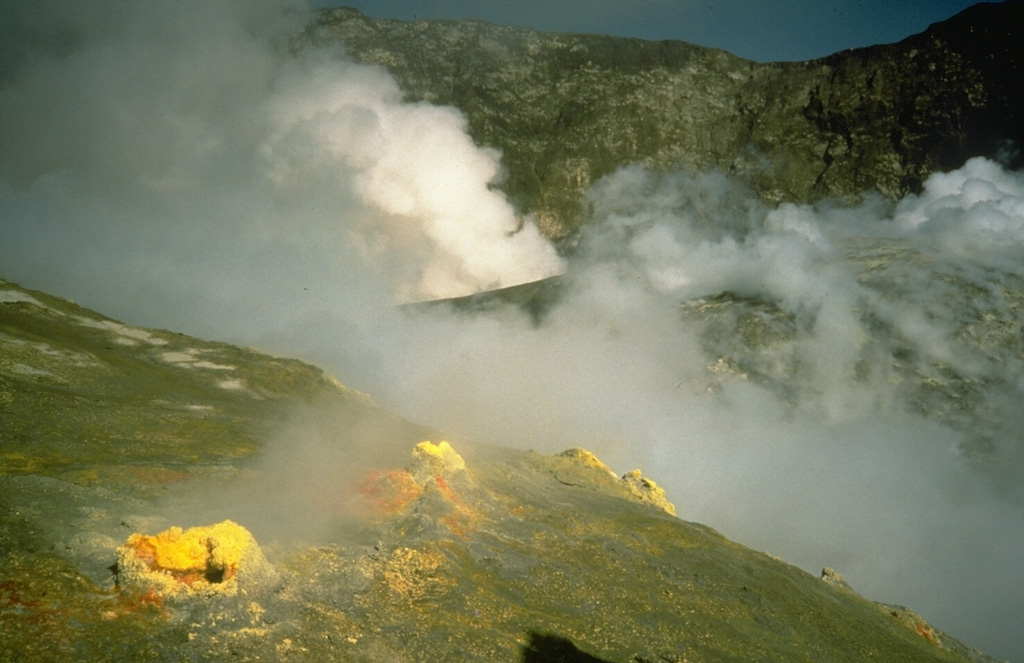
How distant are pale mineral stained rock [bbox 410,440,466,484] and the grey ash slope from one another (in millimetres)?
68

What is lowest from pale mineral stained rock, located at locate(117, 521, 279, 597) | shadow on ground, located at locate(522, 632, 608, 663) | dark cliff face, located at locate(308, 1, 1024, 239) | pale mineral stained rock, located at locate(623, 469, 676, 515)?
shadow on ground, located at locate(522, 632, 608, 663)

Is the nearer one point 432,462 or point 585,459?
point 432,462

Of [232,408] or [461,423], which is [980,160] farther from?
[232,408]

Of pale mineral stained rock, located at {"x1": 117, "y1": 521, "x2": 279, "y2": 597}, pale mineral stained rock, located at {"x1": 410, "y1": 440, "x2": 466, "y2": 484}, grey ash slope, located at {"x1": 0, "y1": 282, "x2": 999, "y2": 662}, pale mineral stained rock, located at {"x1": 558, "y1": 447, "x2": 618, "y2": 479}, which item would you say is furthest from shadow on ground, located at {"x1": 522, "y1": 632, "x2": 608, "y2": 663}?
pale mineral stained rock, located at {"x1": 558, "y1": 447, "x2": 618, "y2": 479}

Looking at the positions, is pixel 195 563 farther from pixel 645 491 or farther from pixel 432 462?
pixel 645 491

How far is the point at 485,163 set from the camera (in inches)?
4163

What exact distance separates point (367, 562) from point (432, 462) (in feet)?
18.7

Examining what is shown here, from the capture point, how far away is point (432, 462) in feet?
65.1

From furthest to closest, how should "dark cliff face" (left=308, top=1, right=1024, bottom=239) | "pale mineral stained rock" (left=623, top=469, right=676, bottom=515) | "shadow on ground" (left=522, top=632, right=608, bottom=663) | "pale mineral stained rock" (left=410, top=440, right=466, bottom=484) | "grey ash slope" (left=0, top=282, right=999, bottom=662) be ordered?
"dark cliff face" (left=308, top=1, right=1024, bottom=239) → "pale mineral stained rock" (left=623, top=469, right=676, bottom=515) → "pale mineral stained rock" (left=410, top=440, right=466, bottom=484) → "shadow on ground" (left=522, top=632, right=608, bottom=663) → "grey ash slope" (left=0, top=282, right=999, bottom=662)

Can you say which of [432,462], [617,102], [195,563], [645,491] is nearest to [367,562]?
[195,563]

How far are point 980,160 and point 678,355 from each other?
2124 inches

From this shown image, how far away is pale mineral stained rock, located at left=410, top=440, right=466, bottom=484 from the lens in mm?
19578

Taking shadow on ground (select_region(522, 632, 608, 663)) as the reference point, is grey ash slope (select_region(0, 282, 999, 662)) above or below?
above

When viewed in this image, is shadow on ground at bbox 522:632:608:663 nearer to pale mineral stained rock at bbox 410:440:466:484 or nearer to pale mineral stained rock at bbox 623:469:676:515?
pale mineral stained rock at bbox 410:440:466:484
